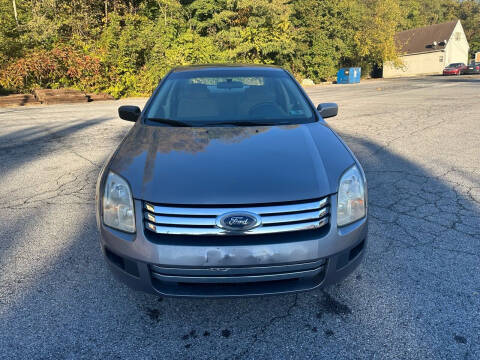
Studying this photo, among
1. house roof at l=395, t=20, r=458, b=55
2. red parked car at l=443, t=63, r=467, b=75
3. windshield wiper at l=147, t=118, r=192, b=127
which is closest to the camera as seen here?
windshield wiper at l=147, t=118, r=192, b=127

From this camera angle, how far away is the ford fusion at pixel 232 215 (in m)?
1.87

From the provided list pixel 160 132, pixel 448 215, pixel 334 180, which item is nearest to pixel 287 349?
pixel 334 180

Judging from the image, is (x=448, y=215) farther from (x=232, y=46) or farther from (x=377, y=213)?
(x=232, y=46)

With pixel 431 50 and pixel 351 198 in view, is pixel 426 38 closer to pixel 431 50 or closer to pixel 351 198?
pixel 431 50

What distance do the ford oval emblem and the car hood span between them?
0.25 ft

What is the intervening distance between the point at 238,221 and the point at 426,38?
6524 centimetres

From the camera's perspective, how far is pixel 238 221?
187cm

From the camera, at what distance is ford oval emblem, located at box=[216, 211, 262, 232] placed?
6.13 feet

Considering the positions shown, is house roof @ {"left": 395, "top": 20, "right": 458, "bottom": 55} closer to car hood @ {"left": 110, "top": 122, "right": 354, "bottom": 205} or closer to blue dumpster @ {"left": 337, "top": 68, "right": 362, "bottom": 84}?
blue dumpster @ {"left": 337, "top": 68, "right": 362, "bottom": 84}

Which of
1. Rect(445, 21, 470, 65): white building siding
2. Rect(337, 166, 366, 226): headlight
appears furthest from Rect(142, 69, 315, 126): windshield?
Rect(445, 21, 470, 65): white building siding

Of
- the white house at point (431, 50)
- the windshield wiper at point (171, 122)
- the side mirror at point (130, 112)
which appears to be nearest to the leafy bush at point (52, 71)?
the side mirror at point (130, 112)

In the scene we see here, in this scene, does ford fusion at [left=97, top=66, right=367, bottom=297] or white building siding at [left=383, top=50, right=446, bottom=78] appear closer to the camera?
ford fusion at [left=97, top=66, right=367, bottom=297]

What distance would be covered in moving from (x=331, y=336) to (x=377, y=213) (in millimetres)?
1981

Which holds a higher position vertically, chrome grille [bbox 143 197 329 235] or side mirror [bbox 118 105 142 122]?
side mirror [bbox 118 105 142 122]
